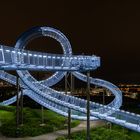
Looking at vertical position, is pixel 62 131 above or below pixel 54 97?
below

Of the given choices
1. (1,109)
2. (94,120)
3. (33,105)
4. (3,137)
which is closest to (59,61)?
(3,137)

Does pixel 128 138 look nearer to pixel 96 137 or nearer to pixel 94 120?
pixel 96 137

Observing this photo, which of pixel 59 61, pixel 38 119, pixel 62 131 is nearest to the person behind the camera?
pixel 59 61

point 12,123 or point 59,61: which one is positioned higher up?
point 59,61

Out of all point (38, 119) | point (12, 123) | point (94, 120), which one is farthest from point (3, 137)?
point (94, 120)

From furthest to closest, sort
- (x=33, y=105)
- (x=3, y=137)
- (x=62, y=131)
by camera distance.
A: 1. (x=33, y=105)
2. (x=62, y=131)
3. (x=3, y=137)

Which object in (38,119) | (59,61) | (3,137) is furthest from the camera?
(38,119)

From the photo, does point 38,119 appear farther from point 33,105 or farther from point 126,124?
point 33,105

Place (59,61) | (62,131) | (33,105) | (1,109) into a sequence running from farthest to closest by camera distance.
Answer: (33,105), (1,109), (62,131), (59,61)

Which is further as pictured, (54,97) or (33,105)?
(33,105)
